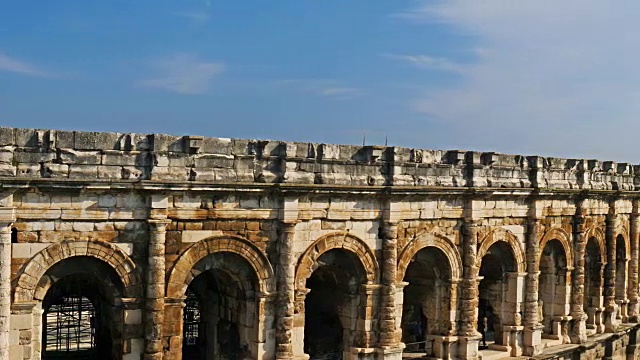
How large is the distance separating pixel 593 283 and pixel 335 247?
12.3 meters

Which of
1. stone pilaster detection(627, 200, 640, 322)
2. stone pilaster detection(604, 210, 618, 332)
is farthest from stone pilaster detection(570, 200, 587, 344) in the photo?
stone pilaster detection(627, 200, 640, 322)

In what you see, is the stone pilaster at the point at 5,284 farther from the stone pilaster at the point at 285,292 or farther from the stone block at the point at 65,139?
the stone pilaster at the point at 285,292

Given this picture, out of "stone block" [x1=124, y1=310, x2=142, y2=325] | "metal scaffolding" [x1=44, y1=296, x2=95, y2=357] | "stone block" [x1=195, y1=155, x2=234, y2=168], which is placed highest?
"stone block" [x1=195, y1=155, x2=234, y2=168]

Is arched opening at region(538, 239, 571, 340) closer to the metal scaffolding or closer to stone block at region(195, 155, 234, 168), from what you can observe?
stone block at region(195, 155, 234, 168)

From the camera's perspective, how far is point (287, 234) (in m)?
15.4

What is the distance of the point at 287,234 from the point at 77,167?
180 inches

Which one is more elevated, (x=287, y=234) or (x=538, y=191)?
(x=538, y=191)

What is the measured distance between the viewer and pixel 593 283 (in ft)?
80.6

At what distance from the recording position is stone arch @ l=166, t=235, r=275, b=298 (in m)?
14.3

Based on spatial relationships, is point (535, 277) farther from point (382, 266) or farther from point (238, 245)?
point (238, 245)

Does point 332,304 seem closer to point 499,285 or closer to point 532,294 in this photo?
point 499,285

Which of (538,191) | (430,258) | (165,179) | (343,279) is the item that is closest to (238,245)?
(165,179)

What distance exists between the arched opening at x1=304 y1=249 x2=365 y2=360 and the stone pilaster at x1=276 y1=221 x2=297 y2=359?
4.35 feet

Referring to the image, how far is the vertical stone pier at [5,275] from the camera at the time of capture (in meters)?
12.5
